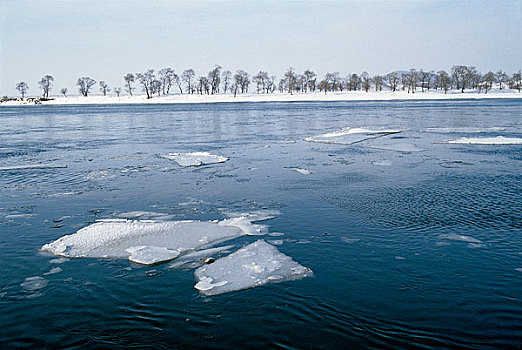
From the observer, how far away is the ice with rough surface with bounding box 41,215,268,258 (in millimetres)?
6098

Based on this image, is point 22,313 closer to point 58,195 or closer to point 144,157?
point 58,195

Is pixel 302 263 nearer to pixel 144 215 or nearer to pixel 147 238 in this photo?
pixel 147 238

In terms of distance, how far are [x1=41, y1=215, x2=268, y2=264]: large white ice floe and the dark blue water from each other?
0.86ft

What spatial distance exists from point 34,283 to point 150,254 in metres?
1.46

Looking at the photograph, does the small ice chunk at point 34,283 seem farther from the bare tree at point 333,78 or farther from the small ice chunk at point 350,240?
the bare tree at point 333,78

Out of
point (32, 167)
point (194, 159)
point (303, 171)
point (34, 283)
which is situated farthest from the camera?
point (194, 159)

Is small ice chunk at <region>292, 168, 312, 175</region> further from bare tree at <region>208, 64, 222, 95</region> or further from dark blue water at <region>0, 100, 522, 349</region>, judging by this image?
bare tree at <region>208, 64, 222, 95</region>

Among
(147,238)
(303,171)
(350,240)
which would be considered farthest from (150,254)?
(303,171)

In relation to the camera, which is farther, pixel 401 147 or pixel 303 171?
Answer: pixel 401 147

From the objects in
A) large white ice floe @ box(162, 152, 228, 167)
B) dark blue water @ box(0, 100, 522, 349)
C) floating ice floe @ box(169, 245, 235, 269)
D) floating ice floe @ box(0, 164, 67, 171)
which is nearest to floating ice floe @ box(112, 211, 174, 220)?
dark blue water @ box(0, 100, 522, 349)

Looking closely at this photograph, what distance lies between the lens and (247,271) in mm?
5328

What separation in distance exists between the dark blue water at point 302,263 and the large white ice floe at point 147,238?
0.86 ft

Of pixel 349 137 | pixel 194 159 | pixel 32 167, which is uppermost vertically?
pixel 349 137

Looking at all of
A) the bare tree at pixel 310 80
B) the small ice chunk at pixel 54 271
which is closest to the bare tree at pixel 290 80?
the bare tree at pixel 310 80
